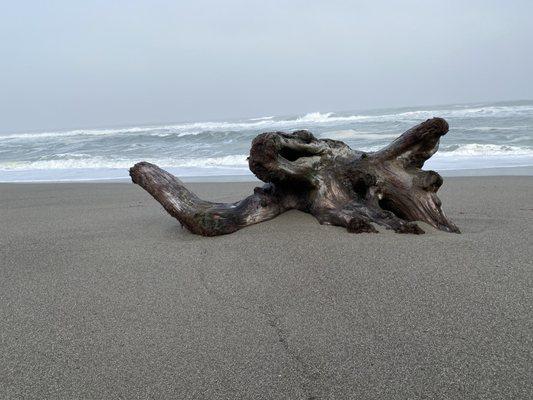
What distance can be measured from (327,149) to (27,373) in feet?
9.24

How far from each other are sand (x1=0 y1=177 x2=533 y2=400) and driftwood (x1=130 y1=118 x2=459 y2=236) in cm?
19

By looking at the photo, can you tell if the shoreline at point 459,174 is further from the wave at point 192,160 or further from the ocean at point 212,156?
the wave at point 192,160

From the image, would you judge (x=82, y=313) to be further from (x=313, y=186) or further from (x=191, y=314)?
(x=313, y=186)

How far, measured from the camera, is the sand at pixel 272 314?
171cm

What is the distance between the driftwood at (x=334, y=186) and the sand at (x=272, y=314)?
185mm

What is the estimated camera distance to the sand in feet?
5.60

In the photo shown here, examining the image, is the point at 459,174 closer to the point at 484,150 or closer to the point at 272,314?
the point at 484,150

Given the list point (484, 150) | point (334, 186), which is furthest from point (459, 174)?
point (334, 186)

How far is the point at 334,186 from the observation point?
387cm

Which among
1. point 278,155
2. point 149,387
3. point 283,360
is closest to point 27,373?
point 149,387

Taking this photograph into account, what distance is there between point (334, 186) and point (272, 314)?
182 cm

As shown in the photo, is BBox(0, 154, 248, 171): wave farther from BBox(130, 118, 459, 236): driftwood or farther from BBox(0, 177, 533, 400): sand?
BBox(0, 177, 533, 400): sand

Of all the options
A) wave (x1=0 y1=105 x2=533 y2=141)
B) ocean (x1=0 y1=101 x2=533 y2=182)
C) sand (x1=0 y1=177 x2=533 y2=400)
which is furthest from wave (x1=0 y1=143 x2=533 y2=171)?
wave (x1=0 y1=105 x2=533 y2=141)

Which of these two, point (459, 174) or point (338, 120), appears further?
point (338, 120)
